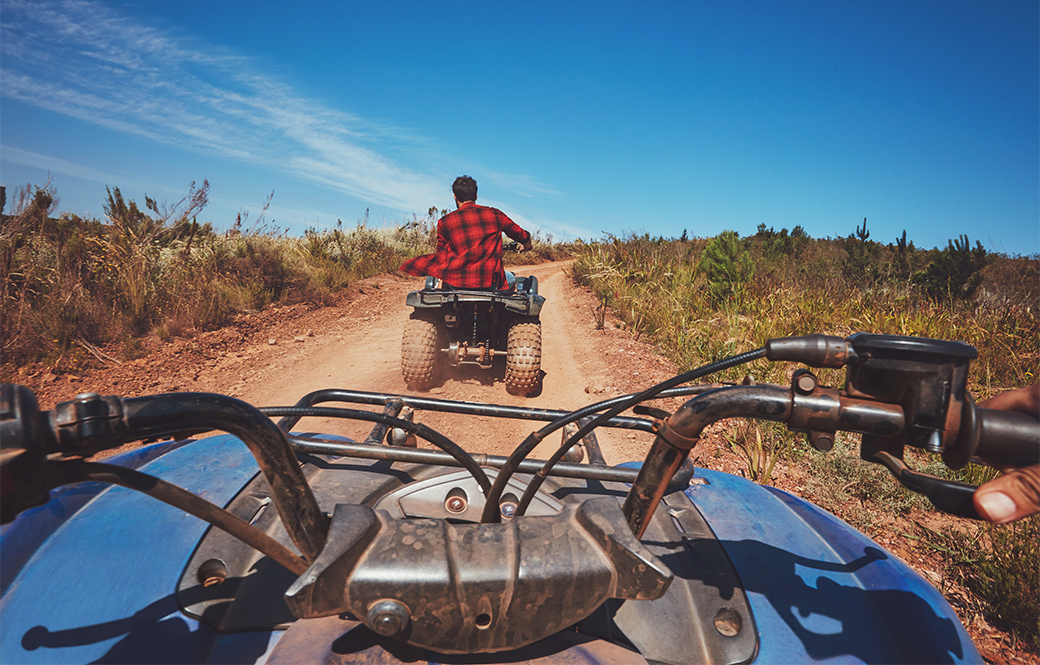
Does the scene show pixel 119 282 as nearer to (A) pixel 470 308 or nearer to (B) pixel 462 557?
(A) pixel 470 308

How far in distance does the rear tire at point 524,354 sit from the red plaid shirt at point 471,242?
0.69 m

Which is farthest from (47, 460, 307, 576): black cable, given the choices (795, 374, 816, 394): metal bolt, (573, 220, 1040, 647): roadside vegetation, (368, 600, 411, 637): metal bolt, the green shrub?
the green shrub

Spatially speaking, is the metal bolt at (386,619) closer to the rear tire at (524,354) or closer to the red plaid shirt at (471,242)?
the rear tire at (524,354)

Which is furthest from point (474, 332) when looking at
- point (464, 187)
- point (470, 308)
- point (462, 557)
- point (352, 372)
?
point (462, 557)

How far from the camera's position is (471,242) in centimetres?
530

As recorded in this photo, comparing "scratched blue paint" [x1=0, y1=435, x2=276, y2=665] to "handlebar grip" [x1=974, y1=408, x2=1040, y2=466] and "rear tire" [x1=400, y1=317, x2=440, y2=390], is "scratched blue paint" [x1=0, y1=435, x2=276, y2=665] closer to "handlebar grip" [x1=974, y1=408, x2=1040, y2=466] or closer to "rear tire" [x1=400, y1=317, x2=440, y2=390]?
"handlebar grip" [x1=974, y1=408, x2=1040, y2=466]

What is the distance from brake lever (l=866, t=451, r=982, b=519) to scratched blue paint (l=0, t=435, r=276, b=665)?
3.88 ft

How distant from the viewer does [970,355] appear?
745 millimetres

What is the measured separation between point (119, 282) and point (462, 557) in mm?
7830

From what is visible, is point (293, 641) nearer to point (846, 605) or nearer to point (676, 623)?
point (676, 623)

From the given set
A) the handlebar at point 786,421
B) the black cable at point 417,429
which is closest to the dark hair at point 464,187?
the black cable at point 417,429

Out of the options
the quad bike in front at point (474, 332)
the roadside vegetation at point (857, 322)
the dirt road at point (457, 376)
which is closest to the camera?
the roadside vegetation at point (857, 322)

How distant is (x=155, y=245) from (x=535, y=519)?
8.82 m

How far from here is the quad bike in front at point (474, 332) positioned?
4.91m
